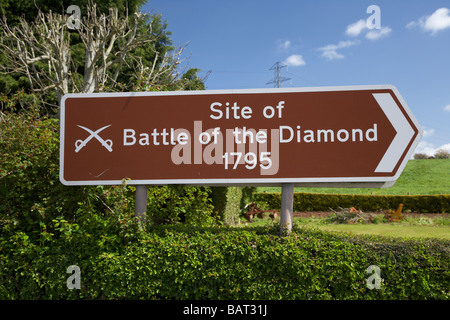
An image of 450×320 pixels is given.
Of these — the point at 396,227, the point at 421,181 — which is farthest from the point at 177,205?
the point at 421,181

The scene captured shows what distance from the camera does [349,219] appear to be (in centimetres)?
1892

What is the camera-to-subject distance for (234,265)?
4.49 m

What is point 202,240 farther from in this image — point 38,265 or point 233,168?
point 38,265

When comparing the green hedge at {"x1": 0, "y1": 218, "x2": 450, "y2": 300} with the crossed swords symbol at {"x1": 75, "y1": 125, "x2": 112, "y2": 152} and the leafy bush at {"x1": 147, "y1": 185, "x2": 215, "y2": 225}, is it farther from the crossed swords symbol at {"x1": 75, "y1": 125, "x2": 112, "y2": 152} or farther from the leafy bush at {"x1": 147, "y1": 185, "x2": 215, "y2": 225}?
the leafy bush at {"x1": 147, "y1": 185, "x2": 215, "y2": 225}

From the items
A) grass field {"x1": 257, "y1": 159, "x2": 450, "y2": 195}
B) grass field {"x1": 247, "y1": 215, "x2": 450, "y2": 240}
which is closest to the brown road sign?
grass field {"x1": 247, "y1": 215, "x2": 450, "y2": 240}

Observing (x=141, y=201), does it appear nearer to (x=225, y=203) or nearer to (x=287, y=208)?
(x=287, y=208)

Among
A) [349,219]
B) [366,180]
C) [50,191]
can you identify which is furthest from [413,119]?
[349,219]

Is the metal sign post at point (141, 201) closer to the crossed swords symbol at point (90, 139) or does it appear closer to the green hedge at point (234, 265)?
the green hedge at point (234, 265)

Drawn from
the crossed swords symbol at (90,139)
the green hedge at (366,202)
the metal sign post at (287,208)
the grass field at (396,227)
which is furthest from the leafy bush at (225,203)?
the green hedge at (366,202)

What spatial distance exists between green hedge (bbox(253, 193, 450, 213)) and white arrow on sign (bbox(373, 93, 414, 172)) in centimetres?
1847

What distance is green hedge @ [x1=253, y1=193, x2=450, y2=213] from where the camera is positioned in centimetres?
2291

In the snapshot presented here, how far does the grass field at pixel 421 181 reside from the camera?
35.1 m

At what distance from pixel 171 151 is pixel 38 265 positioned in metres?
2.51

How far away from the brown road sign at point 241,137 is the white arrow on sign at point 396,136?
0.04 feet
